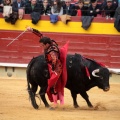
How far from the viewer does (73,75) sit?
28.1 feet

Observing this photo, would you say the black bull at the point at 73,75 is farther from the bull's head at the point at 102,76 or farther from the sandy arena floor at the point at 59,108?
the sandy arena floor at the point at 59,108

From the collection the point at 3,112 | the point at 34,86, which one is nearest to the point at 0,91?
the point at 34,86

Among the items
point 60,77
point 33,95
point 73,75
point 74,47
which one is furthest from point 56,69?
point 74,47

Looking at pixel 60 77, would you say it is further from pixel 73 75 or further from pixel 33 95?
pixel 33 95

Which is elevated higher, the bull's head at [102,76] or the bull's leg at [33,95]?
the bull's head at [102,76]

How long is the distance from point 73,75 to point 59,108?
54 centimetres

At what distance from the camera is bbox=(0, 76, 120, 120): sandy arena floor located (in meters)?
7.39

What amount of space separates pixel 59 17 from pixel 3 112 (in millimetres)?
6000

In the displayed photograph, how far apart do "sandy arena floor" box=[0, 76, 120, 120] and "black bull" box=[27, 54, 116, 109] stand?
0.28m

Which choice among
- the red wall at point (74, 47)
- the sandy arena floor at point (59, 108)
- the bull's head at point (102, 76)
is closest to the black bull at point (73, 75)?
the bull's head at point (102, 76)

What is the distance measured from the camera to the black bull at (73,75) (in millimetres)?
8438

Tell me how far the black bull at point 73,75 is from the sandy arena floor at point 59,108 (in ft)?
0.93

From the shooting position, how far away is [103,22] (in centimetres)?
1316

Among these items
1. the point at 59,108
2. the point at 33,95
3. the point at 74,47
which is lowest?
the point at 74,47
